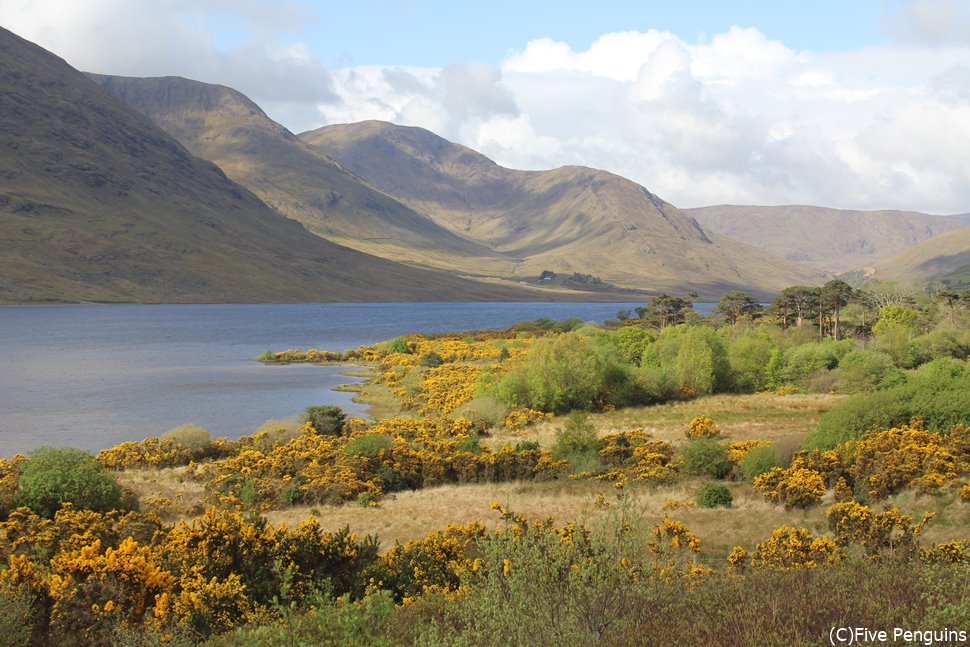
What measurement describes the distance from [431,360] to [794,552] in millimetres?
68078

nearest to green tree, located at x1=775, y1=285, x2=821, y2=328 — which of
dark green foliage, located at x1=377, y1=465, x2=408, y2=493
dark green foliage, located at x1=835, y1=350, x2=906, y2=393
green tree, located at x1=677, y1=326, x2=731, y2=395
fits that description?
dark green foliage, located at x1=835, y1=350, x2=906, y2=393

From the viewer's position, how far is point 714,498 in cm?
2602

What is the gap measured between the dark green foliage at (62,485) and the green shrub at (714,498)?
21.7 metres

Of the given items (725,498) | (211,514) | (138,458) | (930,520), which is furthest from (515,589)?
(138,458)

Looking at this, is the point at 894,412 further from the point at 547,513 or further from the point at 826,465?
the point at 547,513

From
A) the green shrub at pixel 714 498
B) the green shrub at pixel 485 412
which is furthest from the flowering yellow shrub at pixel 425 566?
the green shrub at pixel 485 412

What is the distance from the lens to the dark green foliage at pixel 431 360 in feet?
268

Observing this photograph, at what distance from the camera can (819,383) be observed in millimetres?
58156

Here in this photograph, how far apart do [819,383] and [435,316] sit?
135 metres

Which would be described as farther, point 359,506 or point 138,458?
point 138,458

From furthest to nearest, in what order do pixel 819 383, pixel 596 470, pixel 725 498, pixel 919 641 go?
pixel 819 383
pixel 596 470
pixel 725 498
pixel 919 641

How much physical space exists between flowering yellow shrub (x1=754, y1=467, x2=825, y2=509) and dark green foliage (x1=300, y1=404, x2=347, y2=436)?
26299 mm

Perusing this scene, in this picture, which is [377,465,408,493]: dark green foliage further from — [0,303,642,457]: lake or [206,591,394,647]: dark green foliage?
[206,591,394,647]: dark green foliage

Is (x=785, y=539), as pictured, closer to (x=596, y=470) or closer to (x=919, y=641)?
(x=919, y=641)
